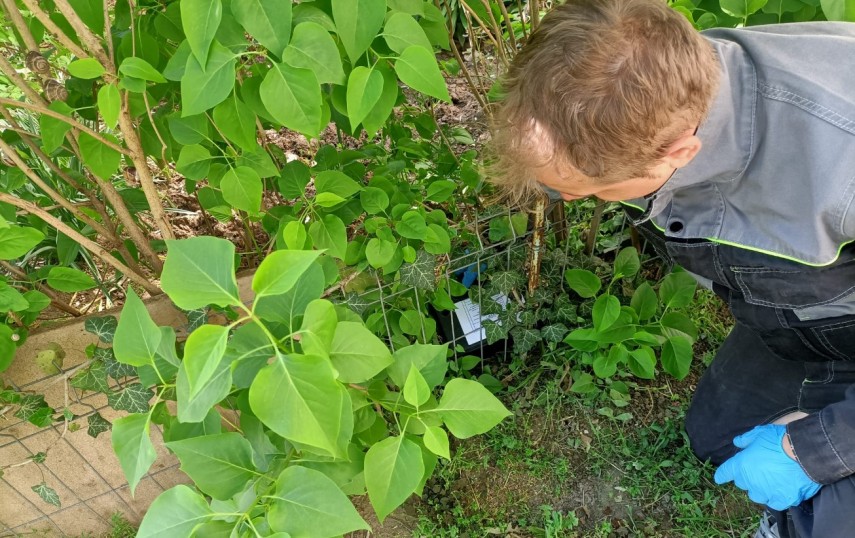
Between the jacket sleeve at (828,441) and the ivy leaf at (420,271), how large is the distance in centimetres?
95

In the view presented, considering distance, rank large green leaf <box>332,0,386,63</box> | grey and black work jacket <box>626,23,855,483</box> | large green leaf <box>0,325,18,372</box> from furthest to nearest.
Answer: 1. large green leaf <box>0,325,18,372</box>
2. grey and black work jacket <box>626,23,855,483</box>
3. large green leaf <box>332,0,386,63</box>

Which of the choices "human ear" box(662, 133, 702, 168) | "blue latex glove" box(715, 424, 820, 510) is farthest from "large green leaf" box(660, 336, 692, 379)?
"human ear" box(662, 133, 702, 168)

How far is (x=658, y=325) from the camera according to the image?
1821mm

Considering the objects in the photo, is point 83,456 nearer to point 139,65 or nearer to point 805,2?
point 139,65

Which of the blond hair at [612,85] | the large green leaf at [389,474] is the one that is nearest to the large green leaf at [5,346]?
the large green leaf at [389,474]

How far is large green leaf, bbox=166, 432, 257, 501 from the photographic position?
88 cm

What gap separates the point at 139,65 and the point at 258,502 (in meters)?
0.70

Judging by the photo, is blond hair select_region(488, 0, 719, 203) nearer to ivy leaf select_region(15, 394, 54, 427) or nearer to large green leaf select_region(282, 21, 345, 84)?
large green leaf select_region(282, 21, 345, 84)

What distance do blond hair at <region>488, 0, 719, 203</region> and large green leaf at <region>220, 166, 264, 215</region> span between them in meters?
0.53

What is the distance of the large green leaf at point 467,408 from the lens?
40.8 inches

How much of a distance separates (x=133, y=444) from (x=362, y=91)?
2.05ft

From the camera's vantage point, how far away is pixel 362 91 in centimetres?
92

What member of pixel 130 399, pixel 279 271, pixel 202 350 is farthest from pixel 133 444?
pixel 130 399

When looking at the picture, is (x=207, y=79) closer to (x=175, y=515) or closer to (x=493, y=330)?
(x=175, y=515)
